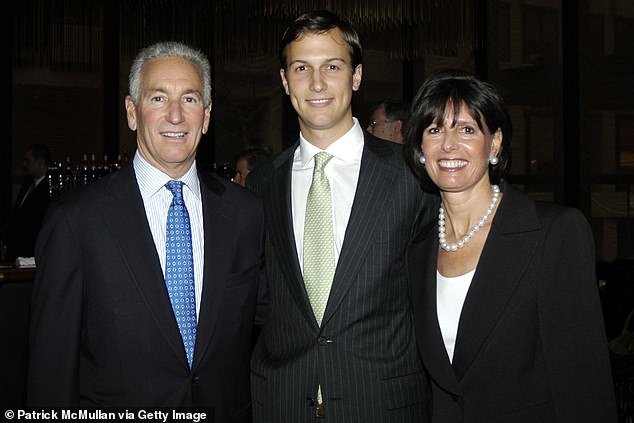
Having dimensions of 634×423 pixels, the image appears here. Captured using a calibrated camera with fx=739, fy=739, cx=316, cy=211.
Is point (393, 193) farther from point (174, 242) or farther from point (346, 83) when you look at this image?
point (174, 242)

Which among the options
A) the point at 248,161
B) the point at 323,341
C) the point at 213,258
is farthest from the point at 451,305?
the point at 248,161

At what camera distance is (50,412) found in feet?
6.79

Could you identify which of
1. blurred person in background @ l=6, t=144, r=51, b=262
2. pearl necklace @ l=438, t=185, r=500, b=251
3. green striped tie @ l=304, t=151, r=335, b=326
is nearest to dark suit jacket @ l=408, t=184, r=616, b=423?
pearl necklace @ l=438, t=185, r=500, b=251

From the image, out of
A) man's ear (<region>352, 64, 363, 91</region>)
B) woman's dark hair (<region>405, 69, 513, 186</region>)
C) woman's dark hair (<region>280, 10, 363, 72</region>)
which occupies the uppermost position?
woman's dark hair (<region>280, 10, 363, 72</region>)

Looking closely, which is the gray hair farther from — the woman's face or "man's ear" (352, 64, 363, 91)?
the woman's face

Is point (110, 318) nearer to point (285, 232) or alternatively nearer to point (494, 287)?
point (285, 232)

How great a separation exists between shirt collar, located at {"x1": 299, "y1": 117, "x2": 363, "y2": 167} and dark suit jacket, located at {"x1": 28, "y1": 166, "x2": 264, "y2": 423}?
56 cm

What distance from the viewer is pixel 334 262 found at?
2.33 metres

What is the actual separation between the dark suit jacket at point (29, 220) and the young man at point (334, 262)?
186 inches

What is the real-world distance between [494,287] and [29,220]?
5492mm

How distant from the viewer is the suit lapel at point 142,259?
211 centimetres

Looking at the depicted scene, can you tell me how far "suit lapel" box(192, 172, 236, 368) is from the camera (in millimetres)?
2174

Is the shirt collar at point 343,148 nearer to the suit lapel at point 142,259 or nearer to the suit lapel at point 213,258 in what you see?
the suit lapel at point 213,258

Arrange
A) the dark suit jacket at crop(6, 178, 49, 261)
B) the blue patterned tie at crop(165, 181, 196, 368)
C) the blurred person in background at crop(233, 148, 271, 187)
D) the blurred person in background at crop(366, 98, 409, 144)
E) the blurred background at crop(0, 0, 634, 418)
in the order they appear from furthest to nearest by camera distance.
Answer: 1. the dark suit jacket at crop(6, 178, 49, 261)
2. the blurred background at crop(0, 0, 634, 418)
3. the blurred person in background at crop(233, 148, 271, 187)
4. the blurred person in background at crop(366, 98, 409, 144)
5. the blue patterned tie at crop(165, 181, 196, 368)
